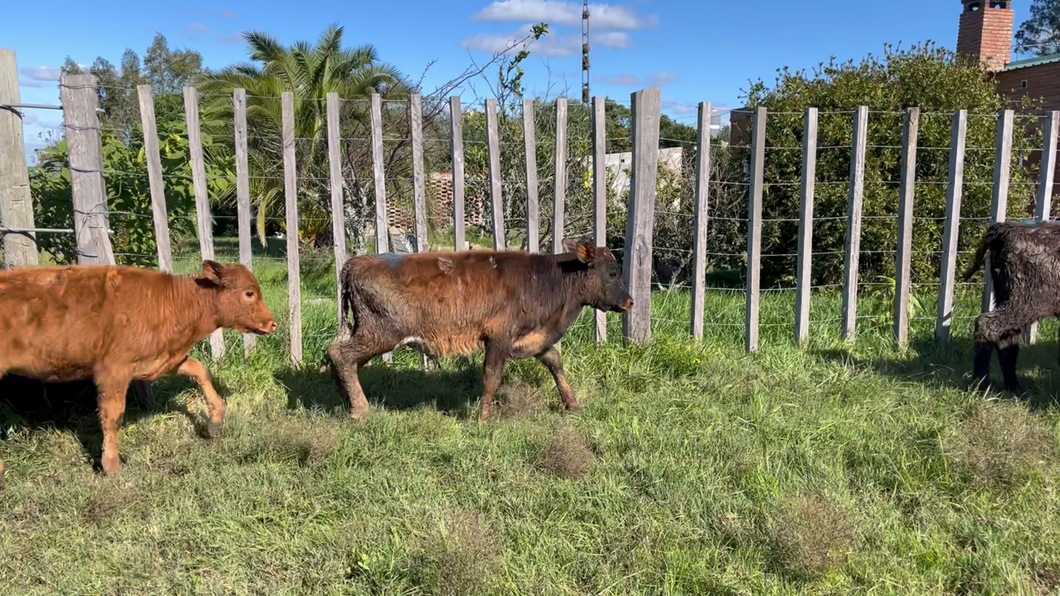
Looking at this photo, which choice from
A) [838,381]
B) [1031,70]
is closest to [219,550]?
[838,381]

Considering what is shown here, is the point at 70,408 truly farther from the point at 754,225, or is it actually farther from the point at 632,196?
the point at 754,225

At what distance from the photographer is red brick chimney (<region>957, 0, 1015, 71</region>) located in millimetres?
19000

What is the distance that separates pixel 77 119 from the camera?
525 centimetres

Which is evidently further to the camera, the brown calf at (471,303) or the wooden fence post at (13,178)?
the wooden fence post at (13,178)

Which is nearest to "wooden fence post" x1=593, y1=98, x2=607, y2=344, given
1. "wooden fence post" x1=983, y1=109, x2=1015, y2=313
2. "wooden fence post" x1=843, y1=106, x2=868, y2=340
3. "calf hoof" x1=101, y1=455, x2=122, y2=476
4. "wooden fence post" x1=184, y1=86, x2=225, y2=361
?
"wooden fence post" x1=843, y1=106, x2=868, y2=340

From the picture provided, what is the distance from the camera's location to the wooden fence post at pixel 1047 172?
671cm

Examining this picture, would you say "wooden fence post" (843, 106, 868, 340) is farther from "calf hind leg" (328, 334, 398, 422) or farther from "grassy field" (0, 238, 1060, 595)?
"calf hind leg" (328, 334, 398, 422)

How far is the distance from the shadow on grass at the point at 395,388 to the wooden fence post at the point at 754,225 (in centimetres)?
255

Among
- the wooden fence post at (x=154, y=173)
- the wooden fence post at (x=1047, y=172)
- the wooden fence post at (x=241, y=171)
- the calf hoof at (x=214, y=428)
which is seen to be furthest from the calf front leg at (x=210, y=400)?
the wooden fence post at (x=1047, y=172)

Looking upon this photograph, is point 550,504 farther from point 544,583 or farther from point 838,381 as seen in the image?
point 838,381

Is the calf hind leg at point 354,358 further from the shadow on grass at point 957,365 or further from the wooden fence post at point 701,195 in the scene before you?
the shadow on grass at point 957,365

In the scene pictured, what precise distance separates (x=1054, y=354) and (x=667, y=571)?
5.37 meters

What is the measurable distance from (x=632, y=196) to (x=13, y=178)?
15.9 feet

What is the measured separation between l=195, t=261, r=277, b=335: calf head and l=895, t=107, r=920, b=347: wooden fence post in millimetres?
5489
